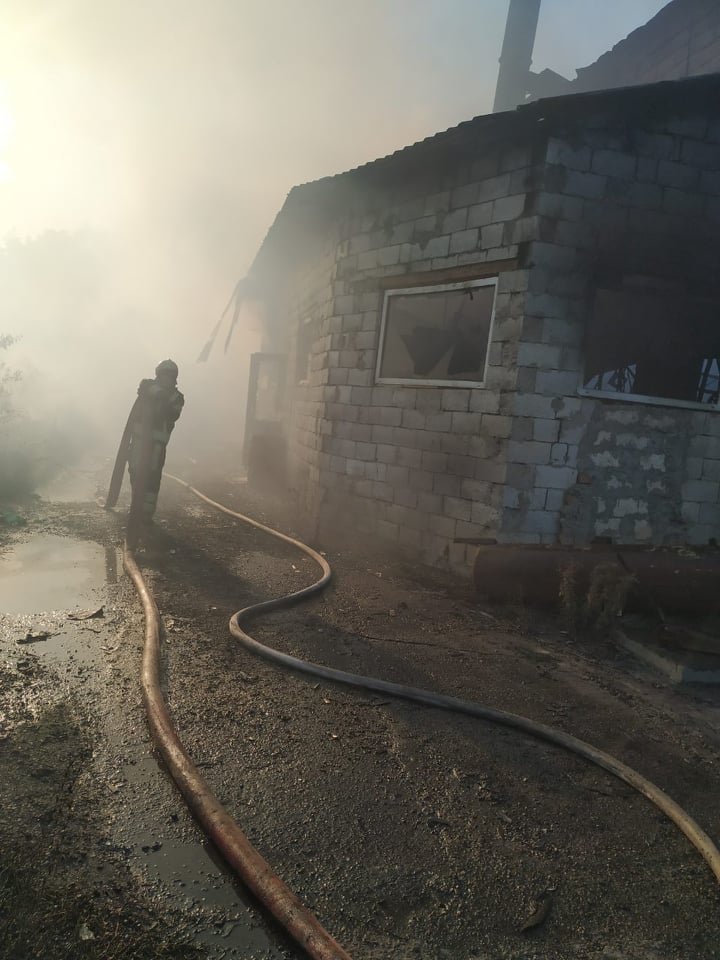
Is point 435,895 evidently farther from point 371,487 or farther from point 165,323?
point 165,323

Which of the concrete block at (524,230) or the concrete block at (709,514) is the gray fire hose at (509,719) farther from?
the concrete block at (524,230)

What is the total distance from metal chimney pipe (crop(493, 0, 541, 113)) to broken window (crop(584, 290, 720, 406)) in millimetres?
17395

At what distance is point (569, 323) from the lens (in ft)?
18.1

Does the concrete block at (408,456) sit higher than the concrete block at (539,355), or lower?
lower

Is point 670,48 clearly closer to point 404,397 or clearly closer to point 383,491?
point 404,397

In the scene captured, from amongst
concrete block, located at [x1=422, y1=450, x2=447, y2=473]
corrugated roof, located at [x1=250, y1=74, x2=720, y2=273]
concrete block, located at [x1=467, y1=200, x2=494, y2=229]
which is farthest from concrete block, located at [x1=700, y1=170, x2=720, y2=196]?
concrete block, located at [x1=422, y1=450, x2=447, y2=473]

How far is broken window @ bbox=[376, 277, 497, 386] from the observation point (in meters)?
5.91

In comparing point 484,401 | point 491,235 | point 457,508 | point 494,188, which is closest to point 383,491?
point 457,508

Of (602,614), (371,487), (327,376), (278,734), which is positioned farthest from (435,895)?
(327,376)

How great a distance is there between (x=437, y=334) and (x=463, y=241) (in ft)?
3.11

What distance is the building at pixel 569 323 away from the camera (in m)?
5.42

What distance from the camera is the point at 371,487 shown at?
6883 mm

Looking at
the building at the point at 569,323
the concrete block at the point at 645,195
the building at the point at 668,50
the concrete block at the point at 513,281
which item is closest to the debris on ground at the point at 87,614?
the building at the point at 569,323

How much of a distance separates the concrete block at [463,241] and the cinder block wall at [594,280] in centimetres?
66
